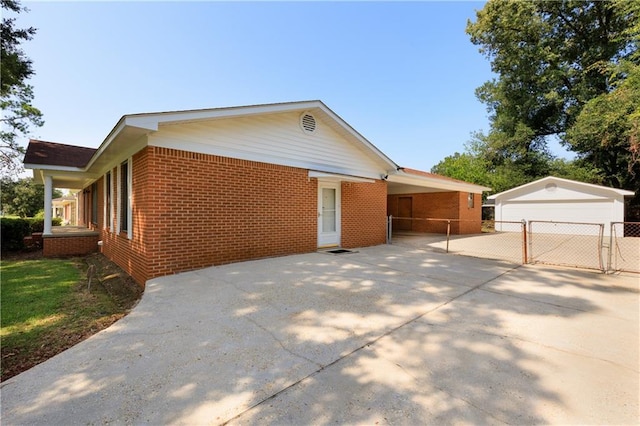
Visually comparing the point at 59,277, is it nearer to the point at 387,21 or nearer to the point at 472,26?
the point at 387,21

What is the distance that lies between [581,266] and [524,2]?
25653mm

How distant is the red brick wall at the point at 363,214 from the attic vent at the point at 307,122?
7.36ft

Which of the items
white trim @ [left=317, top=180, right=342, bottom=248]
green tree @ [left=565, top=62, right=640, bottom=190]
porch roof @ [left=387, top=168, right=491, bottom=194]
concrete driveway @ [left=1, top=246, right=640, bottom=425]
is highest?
green tree @ [left=565, top=62, right=640, bottom=190]

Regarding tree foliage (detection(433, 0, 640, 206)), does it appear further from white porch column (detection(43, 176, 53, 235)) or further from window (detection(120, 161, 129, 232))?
white porch column (detection(43, 176, 53, 235))

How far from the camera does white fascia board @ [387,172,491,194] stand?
1207 cm

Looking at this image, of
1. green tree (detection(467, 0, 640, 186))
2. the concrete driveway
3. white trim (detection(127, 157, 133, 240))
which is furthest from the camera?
green tree (detection(467, 0, 640, 186))

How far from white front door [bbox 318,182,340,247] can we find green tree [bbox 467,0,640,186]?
74.8ft

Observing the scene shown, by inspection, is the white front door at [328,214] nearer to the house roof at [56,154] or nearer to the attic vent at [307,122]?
the attic vent at [307,122]

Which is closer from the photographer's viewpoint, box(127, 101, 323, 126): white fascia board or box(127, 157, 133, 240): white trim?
box(127, 101, 323, 126): white fascia board

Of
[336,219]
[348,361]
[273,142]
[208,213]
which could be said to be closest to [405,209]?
[336,219]

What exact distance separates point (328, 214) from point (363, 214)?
5.36ft

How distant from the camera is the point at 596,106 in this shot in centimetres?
1831

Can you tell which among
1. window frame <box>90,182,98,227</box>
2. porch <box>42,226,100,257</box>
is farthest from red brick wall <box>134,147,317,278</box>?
window frame <box>90,182,98,227</box>

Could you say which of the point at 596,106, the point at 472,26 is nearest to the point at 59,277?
the point at 596,106
